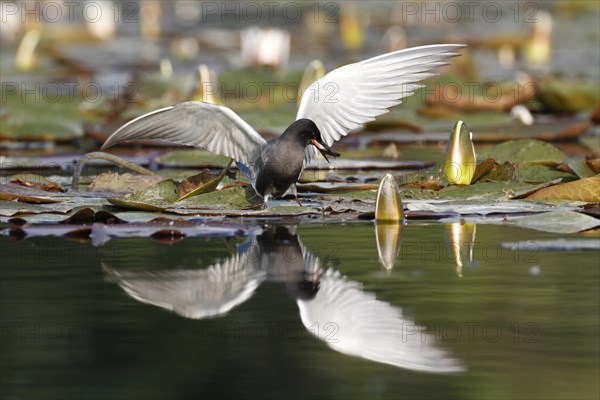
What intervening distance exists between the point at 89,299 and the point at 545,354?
1.60 meters

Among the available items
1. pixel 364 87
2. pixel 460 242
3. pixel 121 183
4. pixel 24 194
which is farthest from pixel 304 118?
pixel 24 194

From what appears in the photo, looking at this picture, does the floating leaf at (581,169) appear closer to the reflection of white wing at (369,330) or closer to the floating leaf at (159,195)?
the floating leaf at (159,195)

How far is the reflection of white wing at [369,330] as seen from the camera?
359 centimetres

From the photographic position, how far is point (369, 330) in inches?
153

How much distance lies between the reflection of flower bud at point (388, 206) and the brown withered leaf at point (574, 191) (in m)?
0.83

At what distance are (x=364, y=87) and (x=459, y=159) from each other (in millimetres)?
622

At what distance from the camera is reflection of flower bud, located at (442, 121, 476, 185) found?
6.74 meters

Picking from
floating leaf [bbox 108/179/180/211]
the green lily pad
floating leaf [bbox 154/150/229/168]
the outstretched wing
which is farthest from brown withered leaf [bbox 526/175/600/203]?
floating leaf [bbox 154/150/229/168]

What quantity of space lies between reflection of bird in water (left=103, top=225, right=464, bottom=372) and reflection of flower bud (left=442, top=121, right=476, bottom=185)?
1455 mm

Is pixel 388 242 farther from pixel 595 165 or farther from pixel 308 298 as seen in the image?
pixel 595 165

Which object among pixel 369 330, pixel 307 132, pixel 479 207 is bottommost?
pixel 369 330

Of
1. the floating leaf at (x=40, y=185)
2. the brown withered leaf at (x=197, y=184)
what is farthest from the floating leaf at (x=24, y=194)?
the brown withered leaf at (x=197, y=184)

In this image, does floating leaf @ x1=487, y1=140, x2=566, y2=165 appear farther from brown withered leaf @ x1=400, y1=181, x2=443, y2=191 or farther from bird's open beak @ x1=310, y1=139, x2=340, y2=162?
bird's open beak @ x1=310, y1=139, x2=340, y2=162

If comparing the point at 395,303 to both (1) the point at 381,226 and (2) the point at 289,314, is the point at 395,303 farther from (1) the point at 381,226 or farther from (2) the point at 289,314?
(1) the point at 381,226
